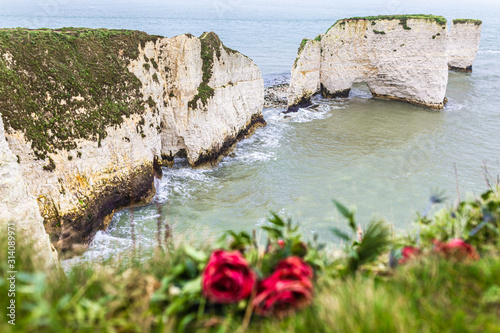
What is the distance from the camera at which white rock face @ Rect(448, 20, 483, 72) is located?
37.9 meters

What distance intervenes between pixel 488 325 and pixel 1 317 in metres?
2.59

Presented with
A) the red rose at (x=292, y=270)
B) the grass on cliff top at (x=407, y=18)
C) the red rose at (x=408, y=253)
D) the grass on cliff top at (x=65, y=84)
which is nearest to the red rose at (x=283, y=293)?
the red rose at (x=292, y=270)

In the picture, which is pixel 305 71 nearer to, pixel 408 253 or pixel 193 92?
pixel 193 92

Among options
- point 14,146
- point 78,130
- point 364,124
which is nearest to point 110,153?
point 78,130

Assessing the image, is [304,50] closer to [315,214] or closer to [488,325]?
[315,214]

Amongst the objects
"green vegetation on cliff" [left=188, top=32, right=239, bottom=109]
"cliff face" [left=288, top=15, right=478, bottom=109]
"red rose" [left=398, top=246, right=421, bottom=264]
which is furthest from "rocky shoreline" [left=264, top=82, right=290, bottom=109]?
"red rose" [left=398, top=246, right=421, bottom=264]

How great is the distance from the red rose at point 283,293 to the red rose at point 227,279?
9 cm

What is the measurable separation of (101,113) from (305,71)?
1715 cm

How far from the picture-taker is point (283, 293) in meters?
1.95

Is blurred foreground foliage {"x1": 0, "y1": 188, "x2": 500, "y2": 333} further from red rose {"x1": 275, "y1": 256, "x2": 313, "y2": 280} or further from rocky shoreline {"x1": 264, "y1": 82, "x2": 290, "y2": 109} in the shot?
rocky shoreline {"x1": 264, "y1": 82, "x2": 290, "y2": 109}

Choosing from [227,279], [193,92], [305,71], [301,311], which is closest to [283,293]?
[301,311]

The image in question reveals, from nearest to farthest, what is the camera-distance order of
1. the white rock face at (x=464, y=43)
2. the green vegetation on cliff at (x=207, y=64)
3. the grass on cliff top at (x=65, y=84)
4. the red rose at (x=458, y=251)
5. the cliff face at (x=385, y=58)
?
the red rose at (x=458, y=251) → the grass on cliff top at (x=65, y=84) → the green vegetation on cliff at (x=207, y=64) → the cliff face at (x=385, y=58) → the white rock face at (x=464, y=43)

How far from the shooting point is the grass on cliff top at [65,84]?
9883mm

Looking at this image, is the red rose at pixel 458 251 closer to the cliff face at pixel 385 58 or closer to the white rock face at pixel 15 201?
the white rock face at pixel 15 201
